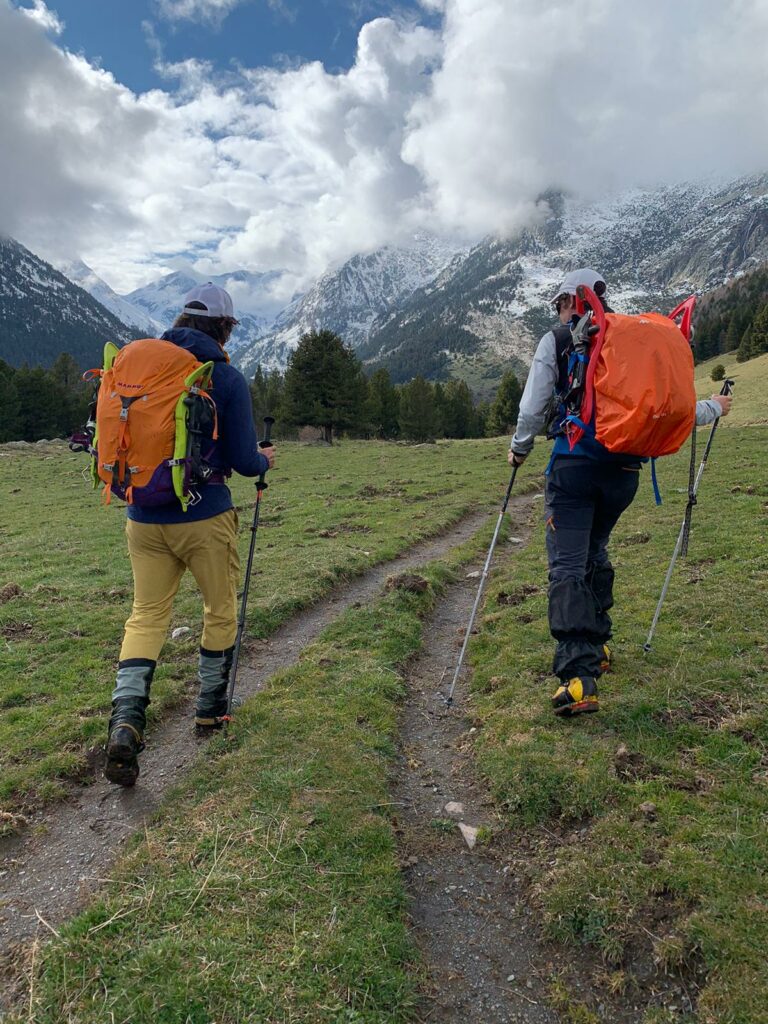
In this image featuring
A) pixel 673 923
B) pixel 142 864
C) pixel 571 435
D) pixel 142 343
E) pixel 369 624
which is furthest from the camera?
pixel 369 624

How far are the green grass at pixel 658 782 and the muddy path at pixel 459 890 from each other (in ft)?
0.91

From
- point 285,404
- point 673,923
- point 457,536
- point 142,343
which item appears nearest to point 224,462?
point 142,343

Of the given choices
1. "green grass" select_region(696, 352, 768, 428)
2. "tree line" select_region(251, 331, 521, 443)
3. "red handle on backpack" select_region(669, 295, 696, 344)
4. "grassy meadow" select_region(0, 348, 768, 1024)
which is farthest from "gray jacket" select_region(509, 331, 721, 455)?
"green grass" select_region(696, 352, 768, 428)

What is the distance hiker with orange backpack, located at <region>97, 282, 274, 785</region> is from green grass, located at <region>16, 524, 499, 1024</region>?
0.93 metres

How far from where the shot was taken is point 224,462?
607 cm

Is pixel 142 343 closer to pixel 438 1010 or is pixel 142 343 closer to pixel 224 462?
pixel 224 462

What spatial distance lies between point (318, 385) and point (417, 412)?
24955 millimetres

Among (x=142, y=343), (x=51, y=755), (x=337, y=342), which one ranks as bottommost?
(x=51, y=755)

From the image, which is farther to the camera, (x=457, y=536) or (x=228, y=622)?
(x=457, y=536)

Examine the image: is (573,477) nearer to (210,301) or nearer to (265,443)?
(265,443)

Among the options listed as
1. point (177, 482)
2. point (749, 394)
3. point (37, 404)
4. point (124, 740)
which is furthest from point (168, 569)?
point (37, 404)

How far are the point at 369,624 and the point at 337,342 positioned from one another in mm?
57362

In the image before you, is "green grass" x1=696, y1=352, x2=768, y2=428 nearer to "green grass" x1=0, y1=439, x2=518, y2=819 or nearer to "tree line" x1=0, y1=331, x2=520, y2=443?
"green grass" x1=0, y1=439, x2=518, y2=819

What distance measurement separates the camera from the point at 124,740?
5316 millimetres
